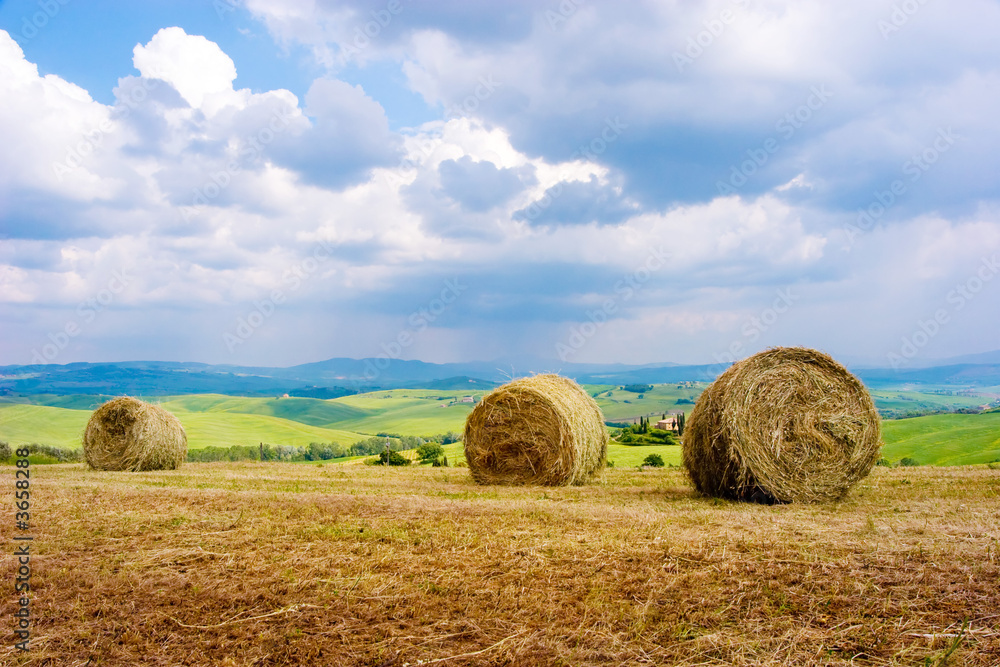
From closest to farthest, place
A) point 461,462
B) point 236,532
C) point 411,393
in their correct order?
Result: point 236,532 → point 461,462 → point 411,393

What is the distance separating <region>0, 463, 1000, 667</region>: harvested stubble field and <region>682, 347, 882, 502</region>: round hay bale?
1154 millimetres

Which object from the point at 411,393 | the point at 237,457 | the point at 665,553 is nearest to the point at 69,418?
the point at 237,457

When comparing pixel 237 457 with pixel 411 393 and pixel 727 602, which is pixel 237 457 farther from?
pixel 411 393

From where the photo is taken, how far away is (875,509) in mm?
10516

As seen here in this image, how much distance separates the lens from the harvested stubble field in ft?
16.5

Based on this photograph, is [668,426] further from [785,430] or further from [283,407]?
[283,407]

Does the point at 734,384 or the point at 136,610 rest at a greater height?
the point at 734,384

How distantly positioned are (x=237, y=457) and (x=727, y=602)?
1076 inches

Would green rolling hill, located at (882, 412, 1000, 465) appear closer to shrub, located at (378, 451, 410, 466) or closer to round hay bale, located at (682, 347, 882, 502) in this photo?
round hay bale, located at (682, 347, 882, 502)

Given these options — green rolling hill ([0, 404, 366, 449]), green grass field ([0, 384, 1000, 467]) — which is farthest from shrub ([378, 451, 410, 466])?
green rolling hill ([0, 404, 366, 449])

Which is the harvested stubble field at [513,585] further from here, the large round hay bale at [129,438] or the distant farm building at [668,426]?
the distant farm building at [668,426]

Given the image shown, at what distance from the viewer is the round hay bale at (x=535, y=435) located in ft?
50.5

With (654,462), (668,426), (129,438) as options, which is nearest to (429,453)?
(654,462)

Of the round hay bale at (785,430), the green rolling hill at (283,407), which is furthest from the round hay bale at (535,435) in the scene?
the green rolling hill at (283,407)
